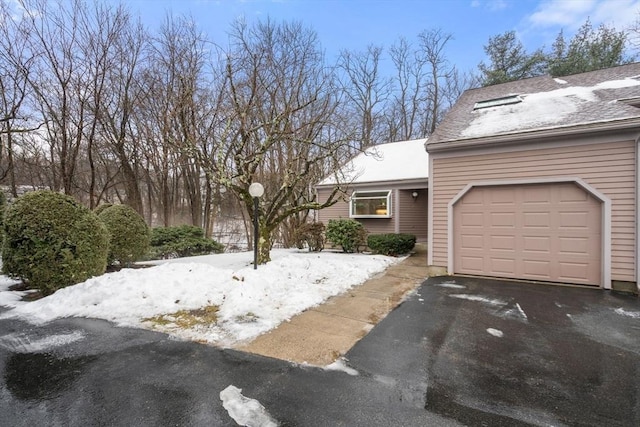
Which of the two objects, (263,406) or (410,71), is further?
(410,71)

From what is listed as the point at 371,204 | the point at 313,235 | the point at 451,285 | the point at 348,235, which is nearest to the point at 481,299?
the point at 451,285

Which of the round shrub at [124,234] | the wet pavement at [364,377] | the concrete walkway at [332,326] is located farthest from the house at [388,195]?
the wet pavement at [364,377]

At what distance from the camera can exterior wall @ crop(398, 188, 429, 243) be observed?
11469 millimetres

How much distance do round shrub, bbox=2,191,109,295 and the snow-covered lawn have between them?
41 cm

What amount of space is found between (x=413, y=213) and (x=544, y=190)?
5.57 m

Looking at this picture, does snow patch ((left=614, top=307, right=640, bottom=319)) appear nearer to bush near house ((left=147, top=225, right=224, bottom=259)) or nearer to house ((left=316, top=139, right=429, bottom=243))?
house ((left=316, top=139, right=429, bottom=243))

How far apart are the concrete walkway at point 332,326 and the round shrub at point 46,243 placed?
12.8ft

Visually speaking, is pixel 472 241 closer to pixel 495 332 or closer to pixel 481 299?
pixel 481 299

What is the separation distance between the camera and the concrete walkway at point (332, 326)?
3170 mm

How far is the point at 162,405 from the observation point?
2.28 meters

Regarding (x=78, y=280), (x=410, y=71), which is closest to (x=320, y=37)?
(x=410, y=71)

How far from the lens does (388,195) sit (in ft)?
37.3

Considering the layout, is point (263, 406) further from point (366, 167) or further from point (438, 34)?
point (438, 34)

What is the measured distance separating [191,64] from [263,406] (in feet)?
42.4
